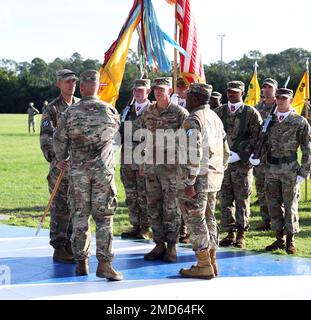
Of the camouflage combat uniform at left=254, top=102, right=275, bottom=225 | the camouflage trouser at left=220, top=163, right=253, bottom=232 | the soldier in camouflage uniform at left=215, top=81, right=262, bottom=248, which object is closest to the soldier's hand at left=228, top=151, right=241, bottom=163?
the soldier in camouflage uniform at left=215, top=81, right=262, bottom=248

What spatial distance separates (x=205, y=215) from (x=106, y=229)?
3.47ft

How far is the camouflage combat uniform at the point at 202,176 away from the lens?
18.7ft

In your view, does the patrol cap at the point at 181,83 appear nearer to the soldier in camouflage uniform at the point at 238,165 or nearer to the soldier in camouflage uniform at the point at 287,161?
the soldier in camouflage uniform at the point at 238,165

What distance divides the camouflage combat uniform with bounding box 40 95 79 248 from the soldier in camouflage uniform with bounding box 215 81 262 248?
6.86 ft

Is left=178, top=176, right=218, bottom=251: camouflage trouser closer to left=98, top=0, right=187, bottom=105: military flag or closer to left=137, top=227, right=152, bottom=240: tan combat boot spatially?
left=137, top=227, right=152, bottom=240: tan combat boot

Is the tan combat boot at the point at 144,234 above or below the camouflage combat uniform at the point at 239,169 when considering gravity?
below

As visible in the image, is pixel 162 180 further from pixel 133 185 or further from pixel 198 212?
pixel 133 185

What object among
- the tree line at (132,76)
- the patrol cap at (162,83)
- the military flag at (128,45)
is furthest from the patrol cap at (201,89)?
the tree line at (132,76)

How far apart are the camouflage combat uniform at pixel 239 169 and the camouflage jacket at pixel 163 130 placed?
3.48ft

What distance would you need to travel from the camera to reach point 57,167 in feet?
21.0

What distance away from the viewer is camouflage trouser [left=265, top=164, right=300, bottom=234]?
7.19 m

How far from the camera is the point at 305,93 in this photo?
41.3 ft
